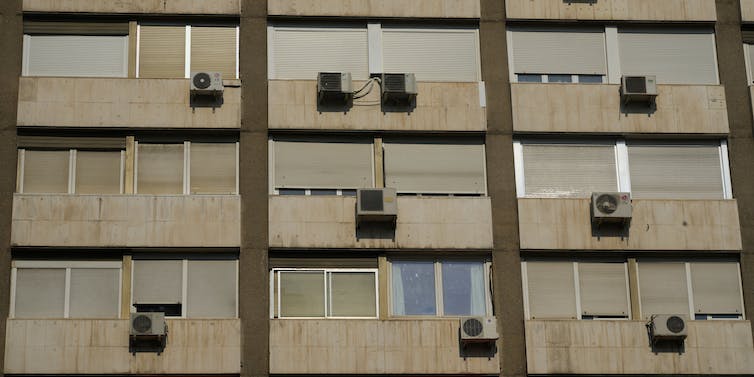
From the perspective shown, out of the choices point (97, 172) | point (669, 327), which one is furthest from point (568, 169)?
point (97, 172)

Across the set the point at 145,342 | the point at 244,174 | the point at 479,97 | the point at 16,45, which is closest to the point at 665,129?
the point at 479,97

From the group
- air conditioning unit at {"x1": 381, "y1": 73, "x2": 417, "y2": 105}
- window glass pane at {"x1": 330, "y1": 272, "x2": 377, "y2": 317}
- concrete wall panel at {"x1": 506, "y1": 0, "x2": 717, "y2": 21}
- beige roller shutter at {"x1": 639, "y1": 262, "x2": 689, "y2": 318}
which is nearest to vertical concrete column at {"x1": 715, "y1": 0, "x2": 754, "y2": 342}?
concrete wall panel at {"x1": 506, "y1": 0, "x2": 717, "y2": 21}

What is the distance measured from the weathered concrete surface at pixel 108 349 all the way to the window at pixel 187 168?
260 centimetres

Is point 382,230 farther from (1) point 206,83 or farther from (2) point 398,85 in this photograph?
(1) point 206,83

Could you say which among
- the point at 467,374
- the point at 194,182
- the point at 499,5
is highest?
the point at 499,5

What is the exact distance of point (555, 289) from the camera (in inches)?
893

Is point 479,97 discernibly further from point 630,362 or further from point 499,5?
point 630,362

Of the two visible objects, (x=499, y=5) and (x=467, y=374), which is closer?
(x=467, y=374)

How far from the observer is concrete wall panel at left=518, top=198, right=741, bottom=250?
22688 millimetres

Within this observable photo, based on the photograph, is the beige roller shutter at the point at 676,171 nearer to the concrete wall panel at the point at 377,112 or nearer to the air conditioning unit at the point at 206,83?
the concrete wall panel at the point at 377,112

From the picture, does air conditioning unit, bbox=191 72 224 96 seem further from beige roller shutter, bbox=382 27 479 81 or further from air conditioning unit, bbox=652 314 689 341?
air conditioning unit, bbox=652 314 689 341

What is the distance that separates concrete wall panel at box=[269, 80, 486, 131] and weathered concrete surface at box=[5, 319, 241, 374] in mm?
4122

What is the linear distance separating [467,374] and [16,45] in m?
10.5

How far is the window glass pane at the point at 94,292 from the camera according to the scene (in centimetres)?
2205
